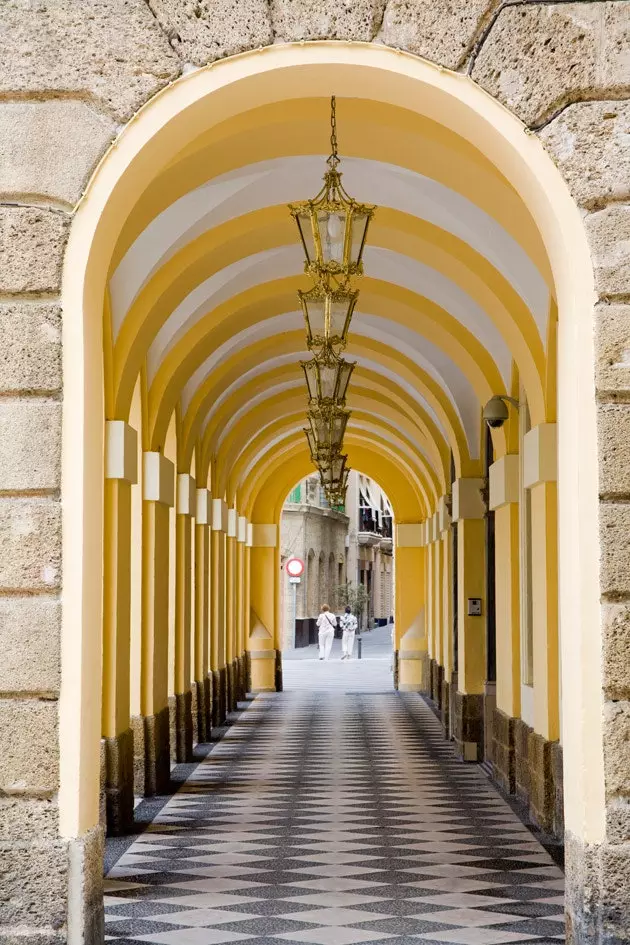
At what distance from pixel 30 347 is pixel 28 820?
1.84 m

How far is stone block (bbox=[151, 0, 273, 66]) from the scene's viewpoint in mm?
Answer: 5273

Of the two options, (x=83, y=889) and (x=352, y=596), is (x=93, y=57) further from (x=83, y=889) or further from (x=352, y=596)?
(x=352, y=596)

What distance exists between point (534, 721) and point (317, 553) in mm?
35500

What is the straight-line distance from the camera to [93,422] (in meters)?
5.43

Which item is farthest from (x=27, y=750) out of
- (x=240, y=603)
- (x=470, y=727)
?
(x=240, y=603)

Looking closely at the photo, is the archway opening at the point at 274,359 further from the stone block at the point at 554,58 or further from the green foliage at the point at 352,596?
the green foliage at the point at 352,596

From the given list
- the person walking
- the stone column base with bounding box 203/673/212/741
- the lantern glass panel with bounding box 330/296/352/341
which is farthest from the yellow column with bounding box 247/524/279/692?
the lantern glass panel with bounding box 330/296/352/341

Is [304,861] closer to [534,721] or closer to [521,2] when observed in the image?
[534,721]

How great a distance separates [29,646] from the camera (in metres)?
5.12

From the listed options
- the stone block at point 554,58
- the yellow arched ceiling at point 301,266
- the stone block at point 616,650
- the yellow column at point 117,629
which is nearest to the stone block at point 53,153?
the yellow arched ceiling at point 301,266

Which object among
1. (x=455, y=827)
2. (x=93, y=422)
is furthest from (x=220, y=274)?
(x=93, y=422)

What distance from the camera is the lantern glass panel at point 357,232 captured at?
6840mm

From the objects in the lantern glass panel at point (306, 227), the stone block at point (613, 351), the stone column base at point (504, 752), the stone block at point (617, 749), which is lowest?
the stone column base at point (504, 752)

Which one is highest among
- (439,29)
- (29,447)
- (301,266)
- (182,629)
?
(301,266)
